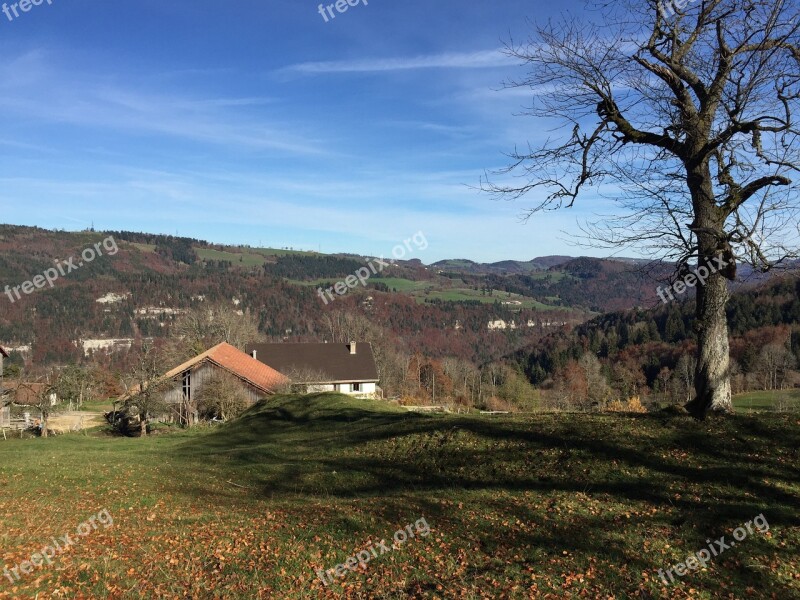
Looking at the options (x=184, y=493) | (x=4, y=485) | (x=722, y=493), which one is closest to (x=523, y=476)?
(x=722, y=493)

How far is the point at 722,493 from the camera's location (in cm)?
915

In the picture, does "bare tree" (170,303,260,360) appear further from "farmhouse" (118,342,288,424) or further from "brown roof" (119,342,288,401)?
"farmhouse" (118,342,288,424)

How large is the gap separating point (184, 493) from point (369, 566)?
7.31m

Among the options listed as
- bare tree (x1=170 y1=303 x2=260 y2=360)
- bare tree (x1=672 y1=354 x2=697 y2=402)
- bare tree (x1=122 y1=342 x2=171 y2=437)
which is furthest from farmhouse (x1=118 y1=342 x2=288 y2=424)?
bare tree (x1=672 y1=354 x2=697 y2=402)

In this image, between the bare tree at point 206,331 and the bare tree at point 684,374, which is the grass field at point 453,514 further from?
the bare tree at point 684,374

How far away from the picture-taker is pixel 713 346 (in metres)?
11.9

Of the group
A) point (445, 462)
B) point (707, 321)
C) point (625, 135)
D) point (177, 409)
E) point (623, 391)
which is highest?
point (625, 135)

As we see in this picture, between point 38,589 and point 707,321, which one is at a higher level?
point 707,321

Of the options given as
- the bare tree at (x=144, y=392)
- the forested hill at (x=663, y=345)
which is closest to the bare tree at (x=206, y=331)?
the bare tree at (x=144, y=392)

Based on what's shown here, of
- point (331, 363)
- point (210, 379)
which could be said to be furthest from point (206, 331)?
point (210, 379)

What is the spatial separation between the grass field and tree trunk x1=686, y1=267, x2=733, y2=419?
0.57 meters

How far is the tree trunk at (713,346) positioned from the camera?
11.8 metres

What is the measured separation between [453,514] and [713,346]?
7.17 m

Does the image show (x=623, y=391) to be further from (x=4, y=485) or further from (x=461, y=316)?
(x=461, y=316)
